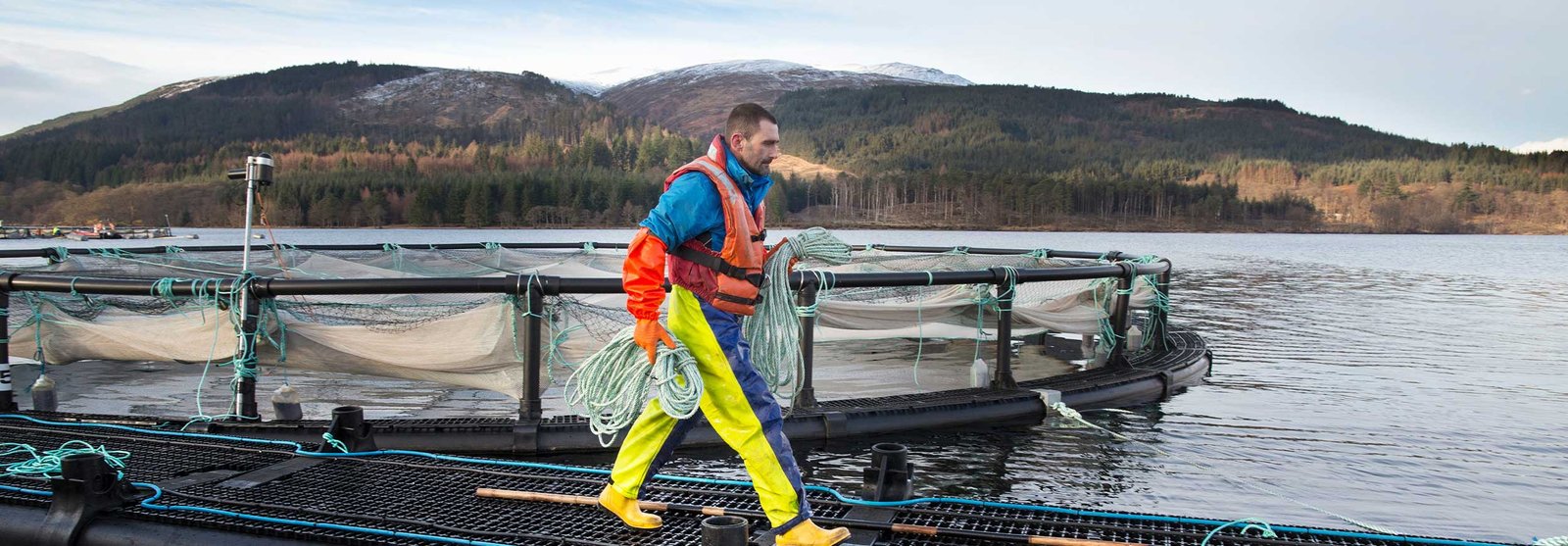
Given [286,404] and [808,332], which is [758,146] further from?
[286,404]

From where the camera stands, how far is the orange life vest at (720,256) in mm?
4207

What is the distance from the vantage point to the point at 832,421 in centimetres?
796

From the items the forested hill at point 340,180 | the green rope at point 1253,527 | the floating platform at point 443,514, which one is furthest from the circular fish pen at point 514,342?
the forested hill at point 340,180

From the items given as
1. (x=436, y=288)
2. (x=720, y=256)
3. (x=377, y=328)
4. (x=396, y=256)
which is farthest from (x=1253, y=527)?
(x=396, y=256)

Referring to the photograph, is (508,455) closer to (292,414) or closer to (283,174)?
(292,414)

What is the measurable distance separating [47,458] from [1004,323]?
6892 mm

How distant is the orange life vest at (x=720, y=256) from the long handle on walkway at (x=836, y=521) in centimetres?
115

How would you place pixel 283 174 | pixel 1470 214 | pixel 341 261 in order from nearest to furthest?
pixel 341 261 → pixel 283 174 → pixel 1470 214

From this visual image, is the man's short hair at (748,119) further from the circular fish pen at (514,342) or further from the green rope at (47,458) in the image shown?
the green rope at (47,458)

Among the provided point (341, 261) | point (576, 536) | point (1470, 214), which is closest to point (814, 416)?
point (576, 536)

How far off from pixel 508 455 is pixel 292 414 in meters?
1.68

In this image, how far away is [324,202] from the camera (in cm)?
14625

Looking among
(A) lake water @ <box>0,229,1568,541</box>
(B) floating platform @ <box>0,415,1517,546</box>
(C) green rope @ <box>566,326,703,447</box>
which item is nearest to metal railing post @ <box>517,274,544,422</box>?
(A) lake water @ <box>0,229,1568,541</box>

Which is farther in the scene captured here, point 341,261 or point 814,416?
point 341,261
